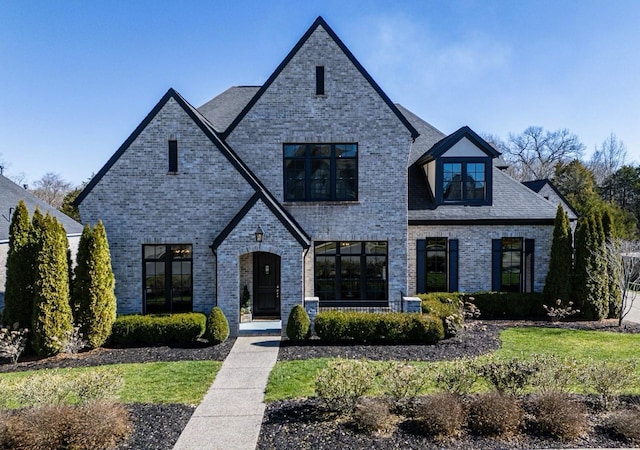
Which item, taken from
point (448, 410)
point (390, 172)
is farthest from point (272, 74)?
point (448, 410)

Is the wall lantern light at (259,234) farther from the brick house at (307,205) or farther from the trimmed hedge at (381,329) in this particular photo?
the trimmed hedge at (381,329)

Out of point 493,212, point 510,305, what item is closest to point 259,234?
point 493,212

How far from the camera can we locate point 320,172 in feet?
49.6

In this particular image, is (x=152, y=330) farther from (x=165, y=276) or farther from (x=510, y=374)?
(x=510, y=374)

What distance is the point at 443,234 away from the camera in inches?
647

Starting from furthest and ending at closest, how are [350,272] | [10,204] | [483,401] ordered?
[10,204], [350,272], [483,401]

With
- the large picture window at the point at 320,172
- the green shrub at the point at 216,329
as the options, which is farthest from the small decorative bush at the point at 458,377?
the large picture window at the point at 320,172

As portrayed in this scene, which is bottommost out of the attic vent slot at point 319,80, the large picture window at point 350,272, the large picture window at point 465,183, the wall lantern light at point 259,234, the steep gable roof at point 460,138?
the large picture window at point 350,272

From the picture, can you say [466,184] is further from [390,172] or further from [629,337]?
[629,337]

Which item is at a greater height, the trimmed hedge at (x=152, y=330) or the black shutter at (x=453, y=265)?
the black shutter at (x=453, y=265)

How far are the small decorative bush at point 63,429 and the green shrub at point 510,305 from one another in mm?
13415

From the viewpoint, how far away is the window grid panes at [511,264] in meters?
16.6

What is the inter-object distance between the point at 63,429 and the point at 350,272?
1059cm

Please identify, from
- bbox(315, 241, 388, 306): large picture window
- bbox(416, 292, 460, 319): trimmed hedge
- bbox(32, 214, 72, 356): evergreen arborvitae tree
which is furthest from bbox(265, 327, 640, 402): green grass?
bbox(32, 214, 72, 356): evergreen arborvitae tree
